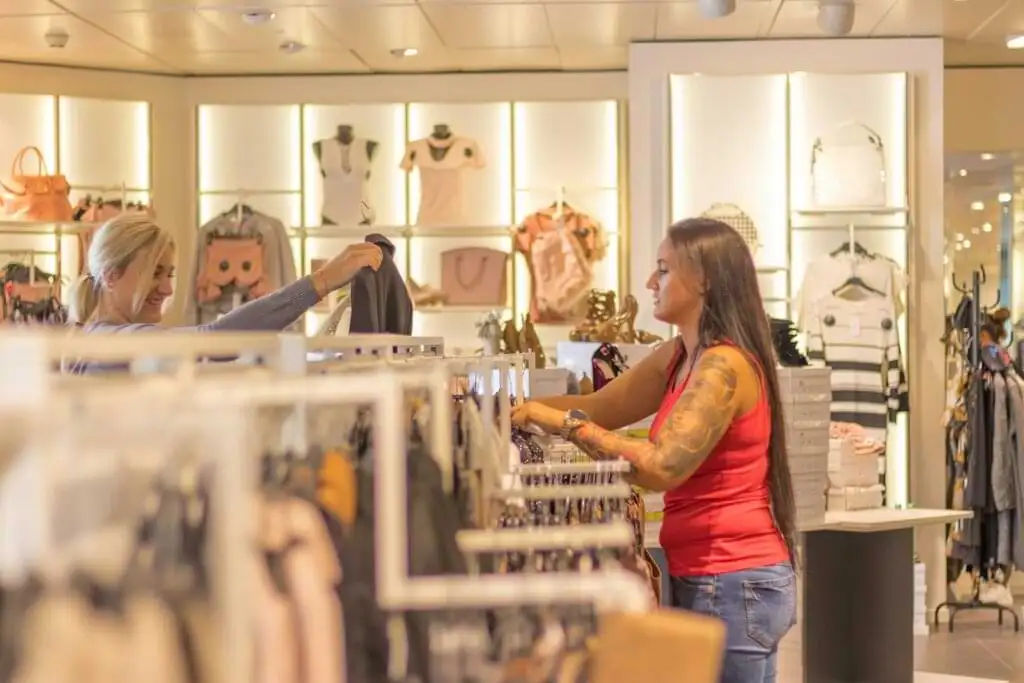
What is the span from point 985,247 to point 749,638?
5921mm

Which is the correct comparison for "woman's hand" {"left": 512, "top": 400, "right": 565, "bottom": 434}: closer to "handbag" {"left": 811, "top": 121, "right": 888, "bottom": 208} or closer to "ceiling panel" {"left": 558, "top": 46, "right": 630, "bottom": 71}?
"handbag" {"left": 811, "top": 121, "right": 888, "bottom": 208}

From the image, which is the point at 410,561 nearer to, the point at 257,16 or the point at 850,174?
the point at 257,16

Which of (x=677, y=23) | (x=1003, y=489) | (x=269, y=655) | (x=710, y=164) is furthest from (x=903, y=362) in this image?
(x=269, y=655)

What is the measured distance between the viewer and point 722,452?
8.98ft

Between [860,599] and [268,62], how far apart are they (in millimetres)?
4182

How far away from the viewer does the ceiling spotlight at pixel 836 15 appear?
6094 millimetres

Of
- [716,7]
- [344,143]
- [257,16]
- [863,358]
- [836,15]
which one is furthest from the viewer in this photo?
[344,143]

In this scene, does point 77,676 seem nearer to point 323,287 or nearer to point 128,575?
point 128,575

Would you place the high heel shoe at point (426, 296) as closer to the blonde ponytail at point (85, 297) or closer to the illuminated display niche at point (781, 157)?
the illuminated display niche at point (781, 157)

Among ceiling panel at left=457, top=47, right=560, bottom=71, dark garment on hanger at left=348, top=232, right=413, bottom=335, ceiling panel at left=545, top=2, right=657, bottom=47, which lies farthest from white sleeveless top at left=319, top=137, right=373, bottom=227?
dark garment on hanger at left=348, top=232, right=413, bottom=335

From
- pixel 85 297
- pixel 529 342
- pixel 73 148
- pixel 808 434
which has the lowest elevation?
pixel 808 434

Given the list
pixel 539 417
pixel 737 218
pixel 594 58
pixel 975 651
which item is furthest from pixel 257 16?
pixel 975 651

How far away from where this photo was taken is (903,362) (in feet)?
22.8

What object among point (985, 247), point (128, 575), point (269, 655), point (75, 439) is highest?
point (985, 247)
